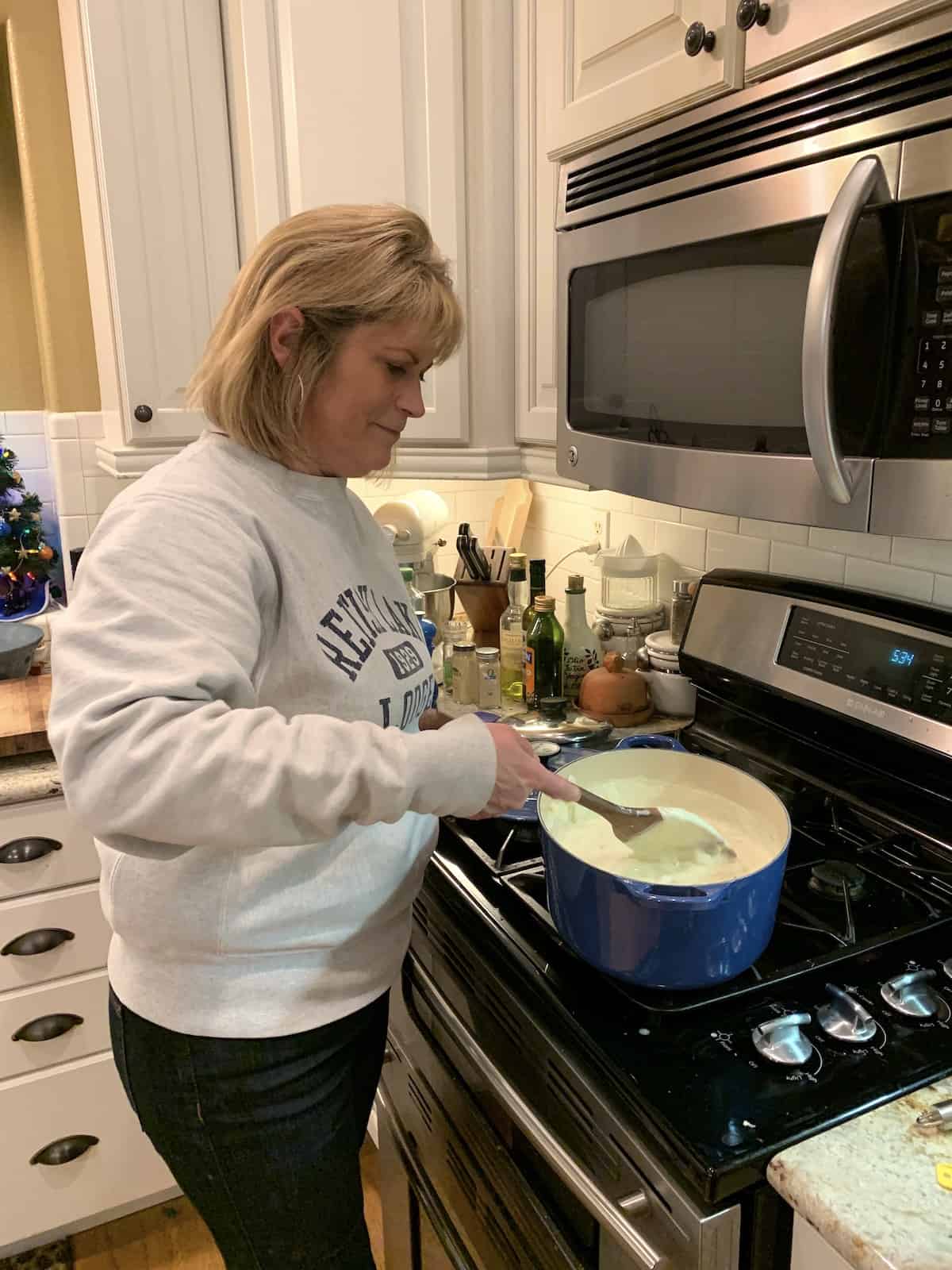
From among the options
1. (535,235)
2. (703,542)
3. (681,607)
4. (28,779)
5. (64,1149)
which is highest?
(535,235)

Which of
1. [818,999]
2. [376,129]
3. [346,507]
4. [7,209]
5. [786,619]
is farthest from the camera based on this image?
[7,209]

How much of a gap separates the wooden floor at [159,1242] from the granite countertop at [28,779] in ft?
3.11

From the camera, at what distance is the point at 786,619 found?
1.35 metres

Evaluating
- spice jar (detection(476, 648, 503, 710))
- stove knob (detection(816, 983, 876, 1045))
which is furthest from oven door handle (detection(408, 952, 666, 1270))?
spice jar (detection(476, 648, 503, 710))

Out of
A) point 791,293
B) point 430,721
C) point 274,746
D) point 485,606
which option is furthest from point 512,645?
point 274,746

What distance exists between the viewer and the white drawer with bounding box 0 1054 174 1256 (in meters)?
1.72

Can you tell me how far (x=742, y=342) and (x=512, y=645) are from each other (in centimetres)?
89

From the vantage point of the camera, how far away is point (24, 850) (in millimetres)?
1624

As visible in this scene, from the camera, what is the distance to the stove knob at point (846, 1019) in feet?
Result: 2.70

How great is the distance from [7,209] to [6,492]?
73 centimetres

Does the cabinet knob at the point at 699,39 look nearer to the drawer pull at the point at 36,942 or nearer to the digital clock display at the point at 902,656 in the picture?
the digital clock display at the point at 902,656

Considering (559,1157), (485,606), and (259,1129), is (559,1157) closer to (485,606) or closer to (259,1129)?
(259,1129)

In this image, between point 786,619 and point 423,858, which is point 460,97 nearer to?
point 786,619

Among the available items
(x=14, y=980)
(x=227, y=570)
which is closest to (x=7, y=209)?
(x=14, y=980)
